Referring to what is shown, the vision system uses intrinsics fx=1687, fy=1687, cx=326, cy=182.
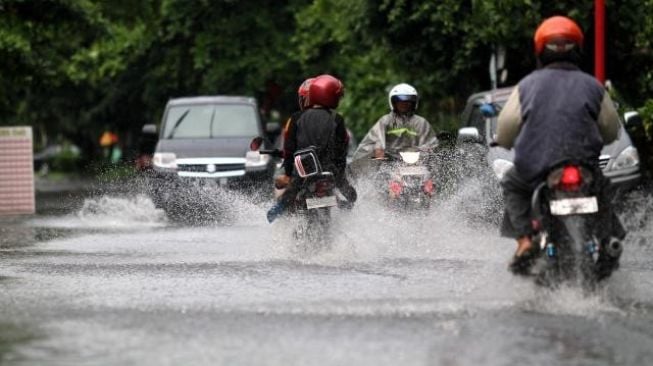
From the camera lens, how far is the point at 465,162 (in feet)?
57.8

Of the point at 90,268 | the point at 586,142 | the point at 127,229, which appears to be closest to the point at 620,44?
the point at 127,229

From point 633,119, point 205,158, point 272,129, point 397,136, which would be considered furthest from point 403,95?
point 272,129

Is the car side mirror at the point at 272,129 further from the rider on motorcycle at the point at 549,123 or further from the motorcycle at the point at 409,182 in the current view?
the rider on motorcycle at the point at 549,123

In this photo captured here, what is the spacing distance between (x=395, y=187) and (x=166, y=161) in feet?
29.5

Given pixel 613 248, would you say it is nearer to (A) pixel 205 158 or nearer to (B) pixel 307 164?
(B) pixel 307 164

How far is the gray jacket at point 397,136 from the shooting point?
1645 cm

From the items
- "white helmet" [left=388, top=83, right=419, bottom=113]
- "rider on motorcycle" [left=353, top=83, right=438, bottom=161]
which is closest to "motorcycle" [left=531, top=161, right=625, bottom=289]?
"rider on motorcycle" [left=353, top=83, right=438, bottom=161]

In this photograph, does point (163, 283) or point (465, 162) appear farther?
point (465, 162)

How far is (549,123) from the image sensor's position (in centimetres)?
1017

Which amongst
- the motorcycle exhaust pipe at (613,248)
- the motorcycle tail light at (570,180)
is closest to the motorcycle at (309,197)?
the motorcycle tail light at (570,180)

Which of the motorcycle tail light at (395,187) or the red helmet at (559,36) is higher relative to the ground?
the red helmet at (559,36)

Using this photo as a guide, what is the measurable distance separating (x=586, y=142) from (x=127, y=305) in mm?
2986

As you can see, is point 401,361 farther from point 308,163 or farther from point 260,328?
point 308,163

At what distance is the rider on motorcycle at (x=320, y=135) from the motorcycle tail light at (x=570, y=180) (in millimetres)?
4799
